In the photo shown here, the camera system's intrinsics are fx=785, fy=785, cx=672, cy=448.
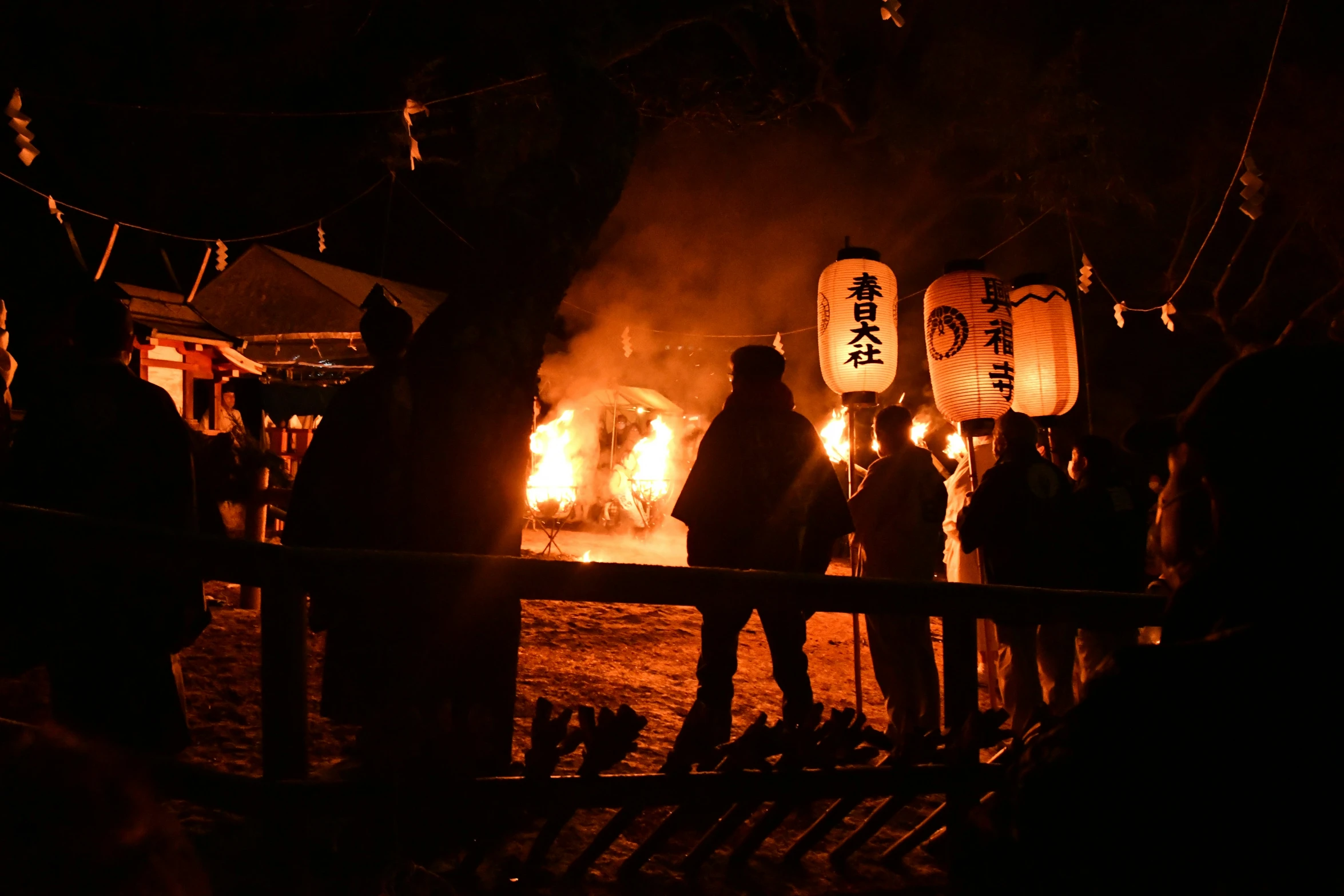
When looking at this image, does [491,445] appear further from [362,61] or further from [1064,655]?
[362,61]

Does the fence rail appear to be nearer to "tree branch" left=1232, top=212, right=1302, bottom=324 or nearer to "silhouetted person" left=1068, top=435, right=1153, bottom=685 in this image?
"silhouetted person" left=1068, top=435, right=1153, bottom=685

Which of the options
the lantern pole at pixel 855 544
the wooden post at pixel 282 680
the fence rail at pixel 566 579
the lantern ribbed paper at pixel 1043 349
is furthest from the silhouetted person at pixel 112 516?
the lantern ribbed paper at pixel 1043 349

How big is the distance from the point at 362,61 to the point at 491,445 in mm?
14538

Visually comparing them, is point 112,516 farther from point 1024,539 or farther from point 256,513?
point 1024,539

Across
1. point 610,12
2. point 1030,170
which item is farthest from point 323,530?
point 1030,170

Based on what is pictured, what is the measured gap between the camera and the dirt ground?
3.10 meters

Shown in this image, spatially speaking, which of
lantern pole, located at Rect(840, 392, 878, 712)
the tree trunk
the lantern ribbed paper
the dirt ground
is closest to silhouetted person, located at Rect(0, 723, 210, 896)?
the dirt ground

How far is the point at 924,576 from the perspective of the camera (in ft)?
17.6

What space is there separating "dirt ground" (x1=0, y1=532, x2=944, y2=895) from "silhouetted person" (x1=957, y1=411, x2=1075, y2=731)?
47.3 inches

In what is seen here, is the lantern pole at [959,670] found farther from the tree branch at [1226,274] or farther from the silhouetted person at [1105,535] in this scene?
the tree branch at [1226,274]

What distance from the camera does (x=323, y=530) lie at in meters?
3.35

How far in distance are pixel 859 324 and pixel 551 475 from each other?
8.81 metres

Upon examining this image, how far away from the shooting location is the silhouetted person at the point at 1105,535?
16.9 feet

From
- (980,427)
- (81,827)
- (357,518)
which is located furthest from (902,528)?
(81,827)
